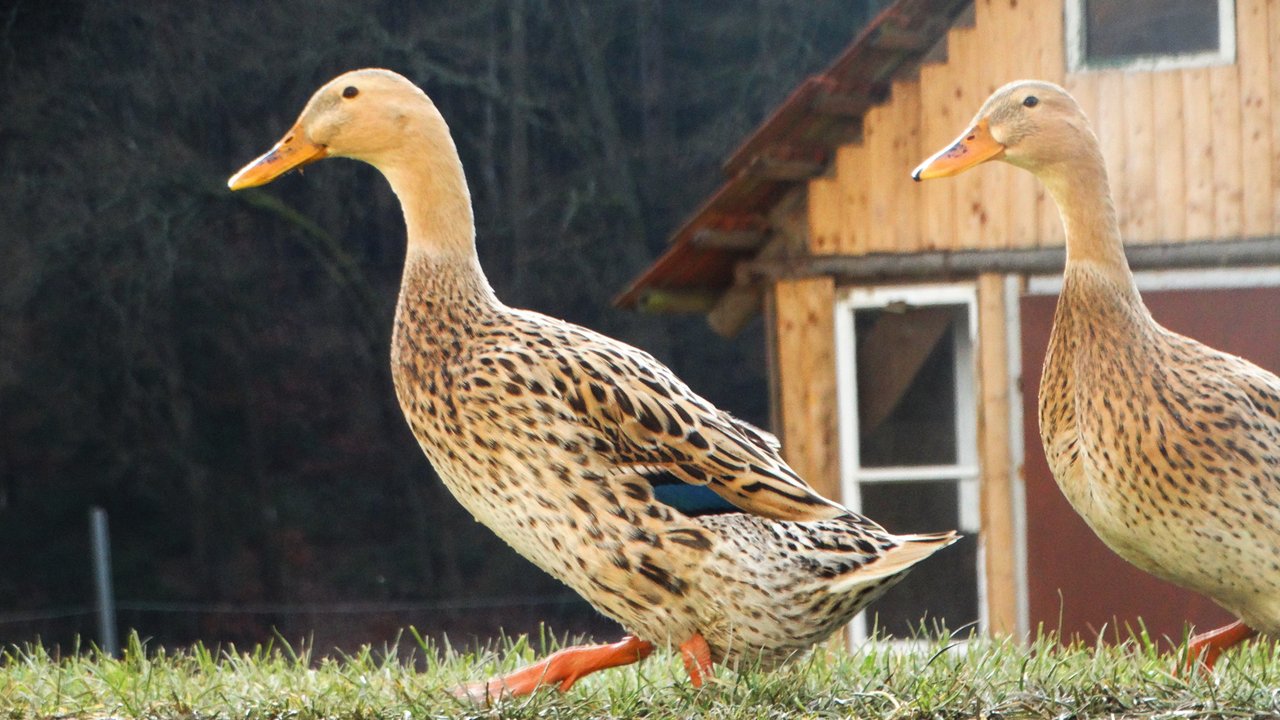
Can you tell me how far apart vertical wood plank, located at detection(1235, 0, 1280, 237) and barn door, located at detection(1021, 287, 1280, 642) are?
348 mm

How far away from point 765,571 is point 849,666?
0.52 m

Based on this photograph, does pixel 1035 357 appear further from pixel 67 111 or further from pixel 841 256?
pixel 67 111

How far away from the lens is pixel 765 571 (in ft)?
12.3

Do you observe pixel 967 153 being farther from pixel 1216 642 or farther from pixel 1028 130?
pixel 1216 642

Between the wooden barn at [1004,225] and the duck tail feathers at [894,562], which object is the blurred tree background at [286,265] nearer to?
the wooden barn at [1004,225]

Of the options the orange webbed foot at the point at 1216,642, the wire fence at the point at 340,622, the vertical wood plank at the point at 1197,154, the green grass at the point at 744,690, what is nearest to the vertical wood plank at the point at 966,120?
the vertical wood plank at the point at 1197,154

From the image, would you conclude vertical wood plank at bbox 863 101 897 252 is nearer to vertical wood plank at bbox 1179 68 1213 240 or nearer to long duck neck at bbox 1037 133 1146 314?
vertical wood plank at bbox 1179 68 1213 240

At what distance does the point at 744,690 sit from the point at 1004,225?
4.39m

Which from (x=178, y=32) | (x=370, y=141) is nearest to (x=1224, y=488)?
(x=370, y=141)

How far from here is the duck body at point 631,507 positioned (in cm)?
373

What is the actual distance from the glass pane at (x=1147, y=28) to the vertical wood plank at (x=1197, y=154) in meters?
0.19

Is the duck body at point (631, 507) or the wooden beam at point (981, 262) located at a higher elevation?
the wooden beam at point (981, 262)

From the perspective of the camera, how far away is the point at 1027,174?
7418 mm

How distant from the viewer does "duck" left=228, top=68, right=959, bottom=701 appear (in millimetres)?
3736
